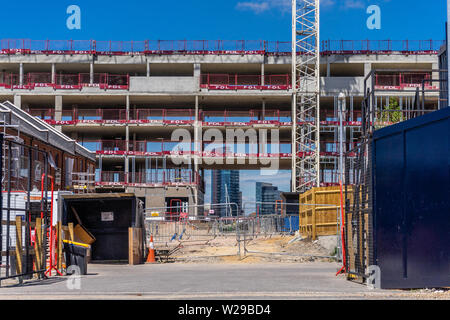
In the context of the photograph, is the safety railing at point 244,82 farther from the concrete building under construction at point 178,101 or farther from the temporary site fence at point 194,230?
the temporary site fence at point 194,230

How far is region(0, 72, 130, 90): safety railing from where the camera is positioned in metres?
64.9

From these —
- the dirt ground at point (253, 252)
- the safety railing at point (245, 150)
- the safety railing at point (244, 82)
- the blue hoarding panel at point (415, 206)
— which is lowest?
the dirt ground at point (253, 252)

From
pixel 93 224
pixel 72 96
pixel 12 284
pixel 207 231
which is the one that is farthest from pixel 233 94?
pixel 12 284

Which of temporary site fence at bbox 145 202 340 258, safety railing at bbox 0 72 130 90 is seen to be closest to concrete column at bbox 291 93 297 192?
safety railing at bbox 0 72 130 90

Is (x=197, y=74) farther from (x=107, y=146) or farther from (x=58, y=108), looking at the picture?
(x=58, y=108)

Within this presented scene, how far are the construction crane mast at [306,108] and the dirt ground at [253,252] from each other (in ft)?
115

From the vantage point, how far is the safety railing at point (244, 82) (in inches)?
2525

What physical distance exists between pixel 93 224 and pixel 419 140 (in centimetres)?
1412

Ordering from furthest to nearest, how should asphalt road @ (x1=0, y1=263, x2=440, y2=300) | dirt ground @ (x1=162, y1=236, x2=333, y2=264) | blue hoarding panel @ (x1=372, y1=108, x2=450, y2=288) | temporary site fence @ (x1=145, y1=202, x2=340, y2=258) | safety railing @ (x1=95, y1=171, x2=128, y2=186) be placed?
safety railing @ (x1=95, y1=171, x2=128, y2=186), temporary site fence @ (x1=145, y1=202, x2=340, y2=258), dirt ground @ (x1=162, y1=236, x2=333, y2=264), blue hoarding panel @ (x1=372, y1=108, x2=450, y2=288), asphalt road @ (x1=0, y1=263, x2=440, y2=300)

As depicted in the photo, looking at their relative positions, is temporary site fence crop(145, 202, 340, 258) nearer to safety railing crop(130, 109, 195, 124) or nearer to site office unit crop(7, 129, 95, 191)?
site office unit crop(7, 129, 95, 191)

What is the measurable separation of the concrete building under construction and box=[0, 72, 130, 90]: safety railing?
4.9 inches

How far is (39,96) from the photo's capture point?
6512cm

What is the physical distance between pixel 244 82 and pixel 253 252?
155 feet

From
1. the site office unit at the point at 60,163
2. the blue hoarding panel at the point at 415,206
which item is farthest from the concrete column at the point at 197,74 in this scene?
the blue hoarding panel at the point at 415,206
